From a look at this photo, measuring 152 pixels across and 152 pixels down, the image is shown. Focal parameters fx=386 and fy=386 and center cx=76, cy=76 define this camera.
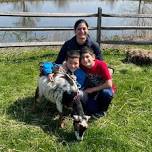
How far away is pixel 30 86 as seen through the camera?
681 centimetres

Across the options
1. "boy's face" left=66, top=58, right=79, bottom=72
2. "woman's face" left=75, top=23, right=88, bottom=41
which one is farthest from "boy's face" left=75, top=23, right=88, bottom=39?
"boy's face" left=66, top=58, right=79, bottom=72

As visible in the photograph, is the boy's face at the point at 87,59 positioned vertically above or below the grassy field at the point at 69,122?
above

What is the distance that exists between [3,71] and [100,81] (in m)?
2.74

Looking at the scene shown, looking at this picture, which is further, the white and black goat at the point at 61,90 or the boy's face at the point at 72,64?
the boy's face at the point at 72,64

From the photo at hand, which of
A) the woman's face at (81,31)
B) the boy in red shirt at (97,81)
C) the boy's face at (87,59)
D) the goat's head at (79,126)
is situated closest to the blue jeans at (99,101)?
the boy in red shirt at (97,81)

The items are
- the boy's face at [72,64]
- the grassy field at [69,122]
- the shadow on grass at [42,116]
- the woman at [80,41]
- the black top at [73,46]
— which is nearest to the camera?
the grassy field at [69,122]

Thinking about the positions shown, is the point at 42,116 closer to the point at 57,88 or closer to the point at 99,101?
the point at 57,88

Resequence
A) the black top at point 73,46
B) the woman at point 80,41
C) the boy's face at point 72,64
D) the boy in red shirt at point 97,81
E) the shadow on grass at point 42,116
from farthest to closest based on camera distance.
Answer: the black top at point 73,46, the woman at point 80,41, the boy in red shirt at point 97,81, the boy's face at point 72,64, the shadow on grass at point 42,116

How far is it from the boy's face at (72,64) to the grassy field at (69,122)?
2.42 ft

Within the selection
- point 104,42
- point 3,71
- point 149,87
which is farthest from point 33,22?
point 149,87

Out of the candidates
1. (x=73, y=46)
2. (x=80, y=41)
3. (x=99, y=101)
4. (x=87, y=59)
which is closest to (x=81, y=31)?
(x=80, y=41)

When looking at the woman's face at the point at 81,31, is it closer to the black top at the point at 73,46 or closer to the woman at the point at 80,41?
the woman at the point at 80,41

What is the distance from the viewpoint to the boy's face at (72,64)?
5257 mm

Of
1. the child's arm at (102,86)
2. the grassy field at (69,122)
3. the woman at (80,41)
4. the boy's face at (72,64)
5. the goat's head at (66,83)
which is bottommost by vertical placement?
the grassy field at (69,122)
